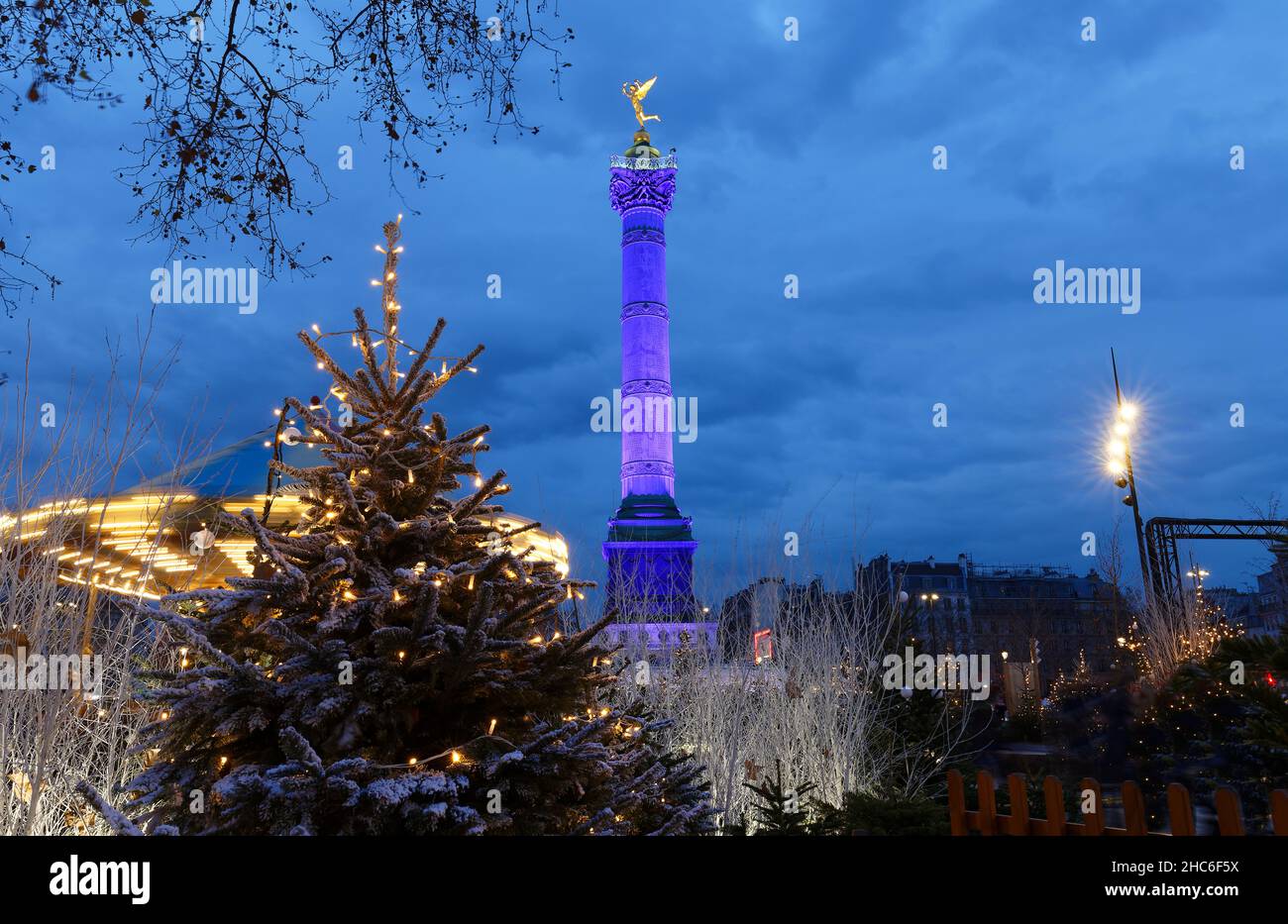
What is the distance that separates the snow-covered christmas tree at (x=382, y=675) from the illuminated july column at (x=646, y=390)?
41679mm

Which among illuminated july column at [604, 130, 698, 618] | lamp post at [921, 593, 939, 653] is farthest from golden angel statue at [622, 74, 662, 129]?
lamp post at [921, 593, 939, 653]

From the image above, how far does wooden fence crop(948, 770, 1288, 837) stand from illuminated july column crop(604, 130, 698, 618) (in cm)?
4124

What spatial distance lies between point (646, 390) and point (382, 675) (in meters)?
48.9

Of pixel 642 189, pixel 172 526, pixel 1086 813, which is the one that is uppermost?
pixel 642 189

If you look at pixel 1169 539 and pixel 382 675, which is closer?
pixel 382 675

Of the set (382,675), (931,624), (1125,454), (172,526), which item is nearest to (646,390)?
(931,624)

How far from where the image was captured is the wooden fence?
356cm

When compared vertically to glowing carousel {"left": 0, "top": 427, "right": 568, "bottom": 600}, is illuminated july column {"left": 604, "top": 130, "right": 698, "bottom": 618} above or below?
above

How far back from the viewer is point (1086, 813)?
4.19 m

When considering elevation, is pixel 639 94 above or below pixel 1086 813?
above

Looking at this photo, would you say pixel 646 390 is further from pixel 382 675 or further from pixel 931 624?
pixel 382 675

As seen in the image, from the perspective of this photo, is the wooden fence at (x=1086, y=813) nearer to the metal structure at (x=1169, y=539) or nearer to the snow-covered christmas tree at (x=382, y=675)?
the snow-covered christmas tree at (x=382, y=675)

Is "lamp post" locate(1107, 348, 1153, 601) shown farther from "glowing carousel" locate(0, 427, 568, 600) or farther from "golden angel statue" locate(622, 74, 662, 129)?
"golden angel statue" locate(622, 74, 662, 129)

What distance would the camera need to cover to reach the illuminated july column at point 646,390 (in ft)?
163
